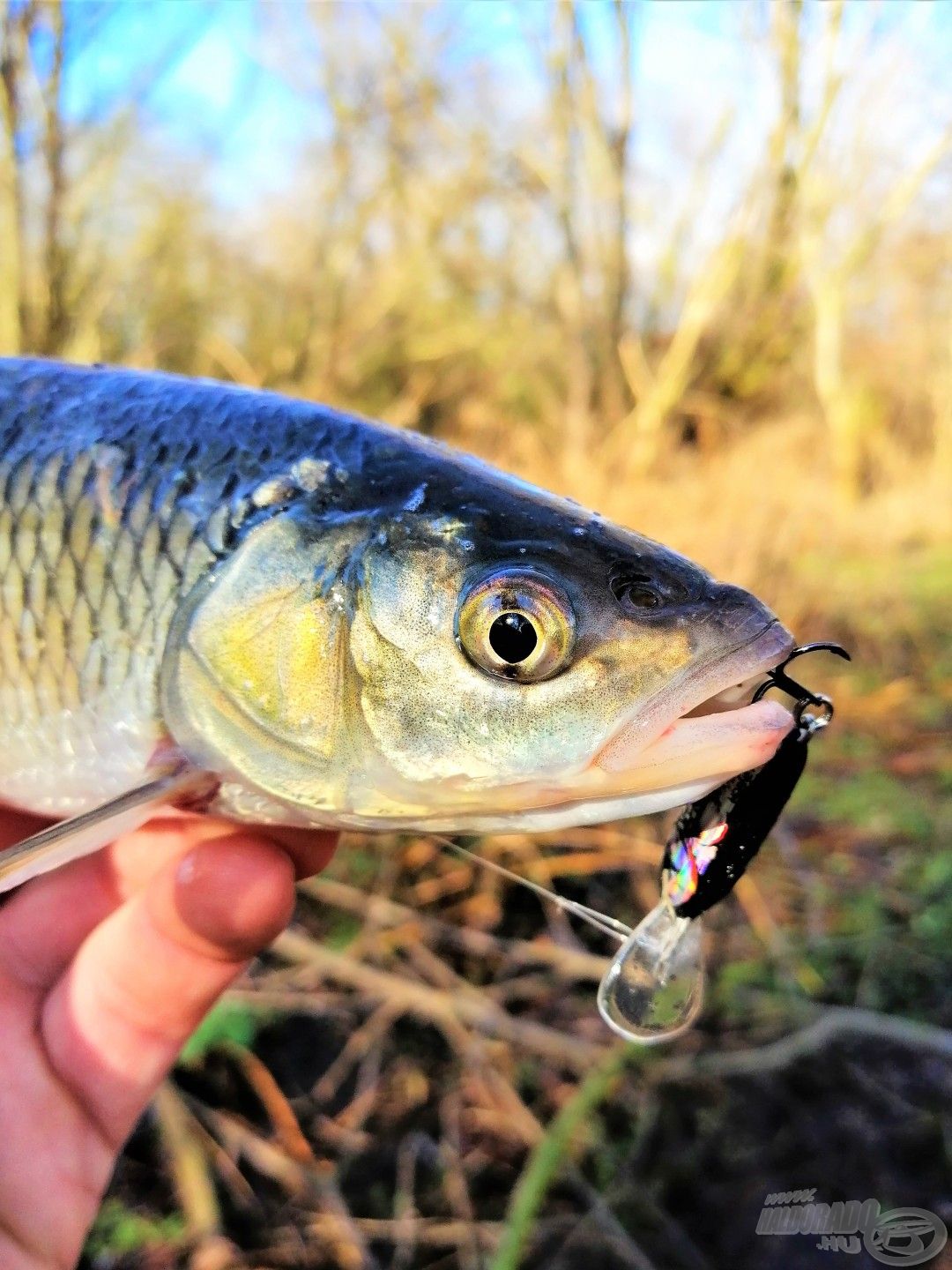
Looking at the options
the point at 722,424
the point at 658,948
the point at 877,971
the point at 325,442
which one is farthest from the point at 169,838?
the point at 722,424

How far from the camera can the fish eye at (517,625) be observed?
40.3 inches

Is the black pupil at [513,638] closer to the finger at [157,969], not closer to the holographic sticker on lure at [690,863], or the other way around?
the holographic sticker on lure at [690,863]

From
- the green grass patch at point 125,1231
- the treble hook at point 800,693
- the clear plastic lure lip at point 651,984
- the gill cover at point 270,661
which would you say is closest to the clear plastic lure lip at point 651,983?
the clear plastic lure lip at point 651,984

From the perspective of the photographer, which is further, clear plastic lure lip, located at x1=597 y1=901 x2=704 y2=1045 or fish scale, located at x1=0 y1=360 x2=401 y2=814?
fish scale, located at x1=0 y1=360 x2=401 y2=814

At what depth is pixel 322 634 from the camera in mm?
1153

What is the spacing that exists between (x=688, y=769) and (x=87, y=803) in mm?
979

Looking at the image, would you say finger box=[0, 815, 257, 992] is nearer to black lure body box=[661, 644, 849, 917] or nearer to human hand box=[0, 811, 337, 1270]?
human hand box=[0, 811, 337, 1270]

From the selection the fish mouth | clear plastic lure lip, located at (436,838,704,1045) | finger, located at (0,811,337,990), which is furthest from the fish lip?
finger, located at (0,811,337,990)

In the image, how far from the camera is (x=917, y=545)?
1220 cm

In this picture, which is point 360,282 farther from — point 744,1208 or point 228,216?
point 744,1208

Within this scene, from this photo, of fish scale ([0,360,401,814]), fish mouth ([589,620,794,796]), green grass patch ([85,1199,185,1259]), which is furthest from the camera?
green grass patch ([85,1199,185,1259])

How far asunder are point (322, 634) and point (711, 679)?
0.51 m

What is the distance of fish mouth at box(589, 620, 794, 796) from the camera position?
961mm

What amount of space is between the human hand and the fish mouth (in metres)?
→ 0.59
